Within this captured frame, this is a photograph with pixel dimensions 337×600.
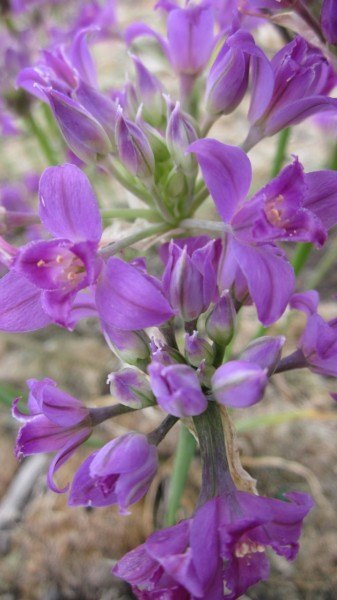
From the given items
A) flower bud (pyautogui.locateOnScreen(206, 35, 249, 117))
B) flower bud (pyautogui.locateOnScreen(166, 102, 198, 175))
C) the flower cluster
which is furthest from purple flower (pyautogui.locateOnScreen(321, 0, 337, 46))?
flower bud (pyautogui.locateOnScreen(166, 102, 198, 175))

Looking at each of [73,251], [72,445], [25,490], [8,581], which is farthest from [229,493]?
[25,490]

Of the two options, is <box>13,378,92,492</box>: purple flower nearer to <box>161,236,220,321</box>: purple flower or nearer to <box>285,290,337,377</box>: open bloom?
<box>161,236,220,321</box>: purple flower

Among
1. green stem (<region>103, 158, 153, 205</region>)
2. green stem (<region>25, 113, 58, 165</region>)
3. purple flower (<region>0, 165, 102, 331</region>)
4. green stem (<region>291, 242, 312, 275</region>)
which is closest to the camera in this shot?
purple flower (<region>0, 165, 102, 331</region>)

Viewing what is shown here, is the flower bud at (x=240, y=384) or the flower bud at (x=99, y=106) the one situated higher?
the flower bud at (x=99, y=106)

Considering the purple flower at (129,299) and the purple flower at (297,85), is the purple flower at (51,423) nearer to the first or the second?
the purple flower at (129,299)

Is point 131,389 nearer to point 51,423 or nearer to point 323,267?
point 51,423

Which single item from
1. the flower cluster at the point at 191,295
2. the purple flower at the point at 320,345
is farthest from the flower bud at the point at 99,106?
the purple flower at the point at 320,345
